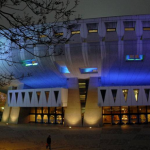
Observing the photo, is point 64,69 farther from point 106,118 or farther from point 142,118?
point 142,118

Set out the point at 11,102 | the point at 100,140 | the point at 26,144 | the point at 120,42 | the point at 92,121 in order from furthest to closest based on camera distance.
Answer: the point at 11,102 → the point at 92,121 → the point at 120,42 → the point at 100,140 → the point at 26,144

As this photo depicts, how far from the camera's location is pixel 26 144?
1797 centimetres

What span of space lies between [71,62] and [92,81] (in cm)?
424

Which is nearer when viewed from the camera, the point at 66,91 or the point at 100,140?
the point at 100,140

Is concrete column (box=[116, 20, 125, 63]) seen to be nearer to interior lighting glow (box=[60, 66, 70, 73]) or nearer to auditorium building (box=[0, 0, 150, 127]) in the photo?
auditorium building (box=[0, 0, 150, 127])

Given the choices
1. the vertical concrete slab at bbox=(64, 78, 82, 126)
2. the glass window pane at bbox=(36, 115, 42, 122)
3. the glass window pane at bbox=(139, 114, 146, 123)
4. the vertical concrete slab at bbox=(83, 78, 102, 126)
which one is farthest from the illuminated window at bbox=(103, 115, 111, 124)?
the glass window pane at bbox=(36, 115, 42, 122)

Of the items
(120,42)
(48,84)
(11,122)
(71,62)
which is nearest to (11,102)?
(11,122)

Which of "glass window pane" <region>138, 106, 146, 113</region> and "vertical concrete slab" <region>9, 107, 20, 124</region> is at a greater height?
"glass window pane" <region>138, 106, 146, 113</region>

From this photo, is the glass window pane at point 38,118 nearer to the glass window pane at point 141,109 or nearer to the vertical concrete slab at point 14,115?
the vertical concrete slab at point 14,115

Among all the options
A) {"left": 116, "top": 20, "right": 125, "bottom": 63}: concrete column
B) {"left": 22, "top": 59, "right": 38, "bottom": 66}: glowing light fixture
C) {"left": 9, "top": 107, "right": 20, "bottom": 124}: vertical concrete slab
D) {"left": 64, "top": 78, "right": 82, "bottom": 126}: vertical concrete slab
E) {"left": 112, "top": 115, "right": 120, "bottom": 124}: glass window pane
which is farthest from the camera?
{"left": 9, "top": 107, "right": 20, "bottom": 124}: vertical concrete slab

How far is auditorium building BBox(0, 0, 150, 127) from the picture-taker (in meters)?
27.3

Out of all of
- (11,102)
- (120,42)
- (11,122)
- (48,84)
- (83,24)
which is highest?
(83,24)

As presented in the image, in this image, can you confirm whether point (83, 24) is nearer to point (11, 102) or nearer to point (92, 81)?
point (92, 81)

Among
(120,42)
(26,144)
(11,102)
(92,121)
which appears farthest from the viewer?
(11,102)
